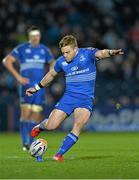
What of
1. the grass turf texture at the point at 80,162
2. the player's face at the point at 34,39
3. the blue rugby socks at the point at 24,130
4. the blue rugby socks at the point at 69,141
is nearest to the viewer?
the grass turf texture at the point at 80,162

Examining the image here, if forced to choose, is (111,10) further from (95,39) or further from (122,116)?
(122,116)

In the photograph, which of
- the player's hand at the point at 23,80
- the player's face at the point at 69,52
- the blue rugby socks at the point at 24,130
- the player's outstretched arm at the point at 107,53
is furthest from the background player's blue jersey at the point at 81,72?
the blue rugby socks at the point at 24,130

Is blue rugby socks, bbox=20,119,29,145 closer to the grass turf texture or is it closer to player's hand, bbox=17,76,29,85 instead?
the grass turf texture

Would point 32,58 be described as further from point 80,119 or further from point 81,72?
point 80,119

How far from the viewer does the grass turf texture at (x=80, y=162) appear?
10328 mm

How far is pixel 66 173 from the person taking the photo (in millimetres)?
10445

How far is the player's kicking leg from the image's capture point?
1223cm

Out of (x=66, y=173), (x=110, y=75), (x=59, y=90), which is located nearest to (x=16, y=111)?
(x=59, y=90)

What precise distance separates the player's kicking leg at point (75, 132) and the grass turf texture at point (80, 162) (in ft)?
0.54

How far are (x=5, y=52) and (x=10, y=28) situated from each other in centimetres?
136

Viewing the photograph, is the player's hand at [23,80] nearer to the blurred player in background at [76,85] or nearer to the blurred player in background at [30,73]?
the blurred player in background at [30,73]

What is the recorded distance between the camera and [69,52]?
12445mm

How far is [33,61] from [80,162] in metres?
4.67

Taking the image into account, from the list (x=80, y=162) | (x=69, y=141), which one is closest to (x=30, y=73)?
(x=69, y=141)
